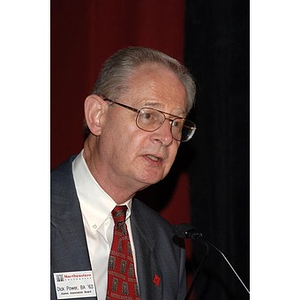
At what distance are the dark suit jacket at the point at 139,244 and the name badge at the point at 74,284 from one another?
0.08 feet

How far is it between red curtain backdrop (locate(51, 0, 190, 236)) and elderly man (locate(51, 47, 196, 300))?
0.79 ft

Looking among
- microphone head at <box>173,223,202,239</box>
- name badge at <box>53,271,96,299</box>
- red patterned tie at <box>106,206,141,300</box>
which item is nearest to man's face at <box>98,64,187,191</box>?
red patterned tie at <box>106,206,141,300</box>

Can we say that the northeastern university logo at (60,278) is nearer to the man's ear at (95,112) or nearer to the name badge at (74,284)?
the name badge at (74,284)

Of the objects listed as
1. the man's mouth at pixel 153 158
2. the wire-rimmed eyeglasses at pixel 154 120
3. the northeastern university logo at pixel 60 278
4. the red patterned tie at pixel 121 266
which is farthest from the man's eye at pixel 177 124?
the northeastern university logo at pixel 60 278

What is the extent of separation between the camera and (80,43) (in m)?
2.39

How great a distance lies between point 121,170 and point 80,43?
65 centimetres

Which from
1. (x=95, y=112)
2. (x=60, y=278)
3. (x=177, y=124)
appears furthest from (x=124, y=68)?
(x=60, y=278)

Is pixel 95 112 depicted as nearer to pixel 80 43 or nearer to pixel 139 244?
pixel 80 43

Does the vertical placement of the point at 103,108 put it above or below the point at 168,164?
above
